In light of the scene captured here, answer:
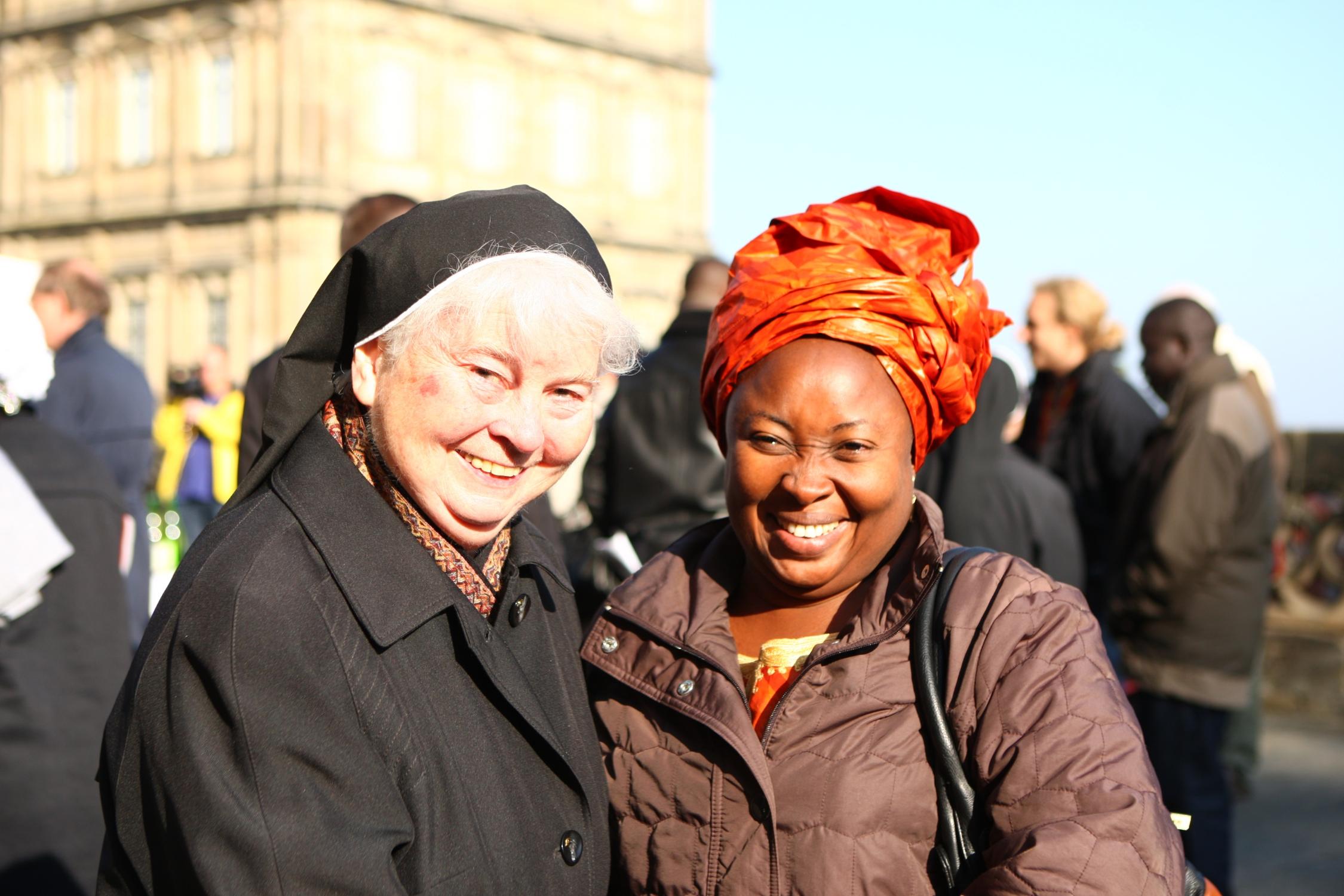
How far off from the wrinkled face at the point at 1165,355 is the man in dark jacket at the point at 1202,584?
0.46 meters

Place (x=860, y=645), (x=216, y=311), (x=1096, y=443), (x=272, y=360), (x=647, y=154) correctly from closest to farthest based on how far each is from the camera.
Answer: (x=860, y=645) → (x=272, y=360) → (x=1096, y=443) → (x=216, y=311) → (x=647, y=154)

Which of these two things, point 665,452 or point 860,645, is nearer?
point 860,645

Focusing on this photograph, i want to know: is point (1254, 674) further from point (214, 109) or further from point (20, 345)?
point (214, 109)

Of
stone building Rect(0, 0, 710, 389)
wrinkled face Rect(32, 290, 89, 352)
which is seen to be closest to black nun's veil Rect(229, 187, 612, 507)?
wrinkled face Rect(32, 290, 89, 352)

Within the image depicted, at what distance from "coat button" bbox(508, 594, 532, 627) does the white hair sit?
0.44 m

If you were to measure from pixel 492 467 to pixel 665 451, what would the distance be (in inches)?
115

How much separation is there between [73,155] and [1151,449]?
36.0m

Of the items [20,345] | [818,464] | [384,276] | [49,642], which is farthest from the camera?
[20,345]

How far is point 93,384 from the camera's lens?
612 cm

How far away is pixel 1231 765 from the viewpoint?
6715 mm

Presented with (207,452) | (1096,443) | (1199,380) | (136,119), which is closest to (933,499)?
(1199,380)

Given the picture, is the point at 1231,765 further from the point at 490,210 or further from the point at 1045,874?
the point at 490,210

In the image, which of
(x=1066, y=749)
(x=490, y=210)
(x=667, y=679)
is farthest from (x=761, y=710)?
(x=490, y=210)

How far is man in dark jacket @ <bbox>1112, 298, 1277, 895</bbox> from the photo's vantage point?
4887 mm
